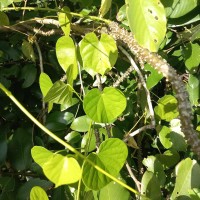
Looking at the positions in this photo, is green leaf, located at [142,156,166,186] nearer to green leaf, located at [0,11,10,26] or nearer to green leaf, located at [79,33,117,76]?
green leaf, located at [79,33,117,76]

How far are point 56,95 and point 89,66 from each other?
0.27 ft

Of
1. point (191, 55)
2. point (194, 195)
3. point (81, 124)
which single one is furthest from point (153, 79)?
point (194, 195)

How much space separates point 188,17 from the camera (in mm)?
982

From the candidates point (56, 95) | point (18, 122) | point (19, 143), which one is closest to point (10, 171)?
point (19, 143)

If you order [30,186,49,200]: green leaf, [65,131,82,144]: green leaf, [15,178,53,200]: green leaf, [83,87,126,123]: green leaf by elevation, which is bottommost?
[15,178,53,200]: green leaf

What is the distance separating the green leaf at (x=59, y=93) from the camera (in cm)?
66

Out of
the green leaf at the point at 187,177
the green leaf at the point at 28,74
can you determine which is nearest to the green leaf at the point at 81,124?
the green leaf at the point at 28,74

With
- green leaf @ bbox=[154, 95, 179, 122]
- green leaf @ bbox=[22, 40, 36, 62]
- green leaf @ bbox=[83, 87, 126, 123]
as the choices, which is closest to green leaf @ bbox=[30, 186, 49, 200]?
green leaf @ bbox=[83, 87, 126, 123]

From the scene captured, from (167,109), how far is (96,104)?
0.94 ft

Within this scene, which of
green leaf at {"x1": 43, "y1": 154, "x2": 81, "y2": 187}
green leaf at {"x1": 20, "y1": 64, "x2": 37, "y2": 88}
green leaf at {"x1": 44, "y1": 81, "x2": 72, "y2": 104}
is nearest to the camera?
green leaf at {"x1": 43, "y1": 154, "x2": 81, "y2": 187}

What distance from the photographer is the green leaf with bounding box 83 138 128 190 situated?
0.57 metres

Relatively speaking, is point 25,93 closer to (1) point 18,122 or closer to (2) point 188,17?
(1) point 18,122

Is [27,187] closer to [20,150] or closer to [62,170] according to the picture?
[20,150]

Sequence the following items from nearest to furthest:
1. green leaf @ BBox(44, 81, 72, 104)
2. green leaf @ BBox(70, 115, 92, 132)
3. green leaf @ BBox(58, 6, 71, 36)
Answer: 1. green leaf @ BBox(44, 81, 72, 104)
2. green leaf @ BBox(58, 6, 71, 36)
3. green leaf @ BBox(70, 115, 92, 132)
